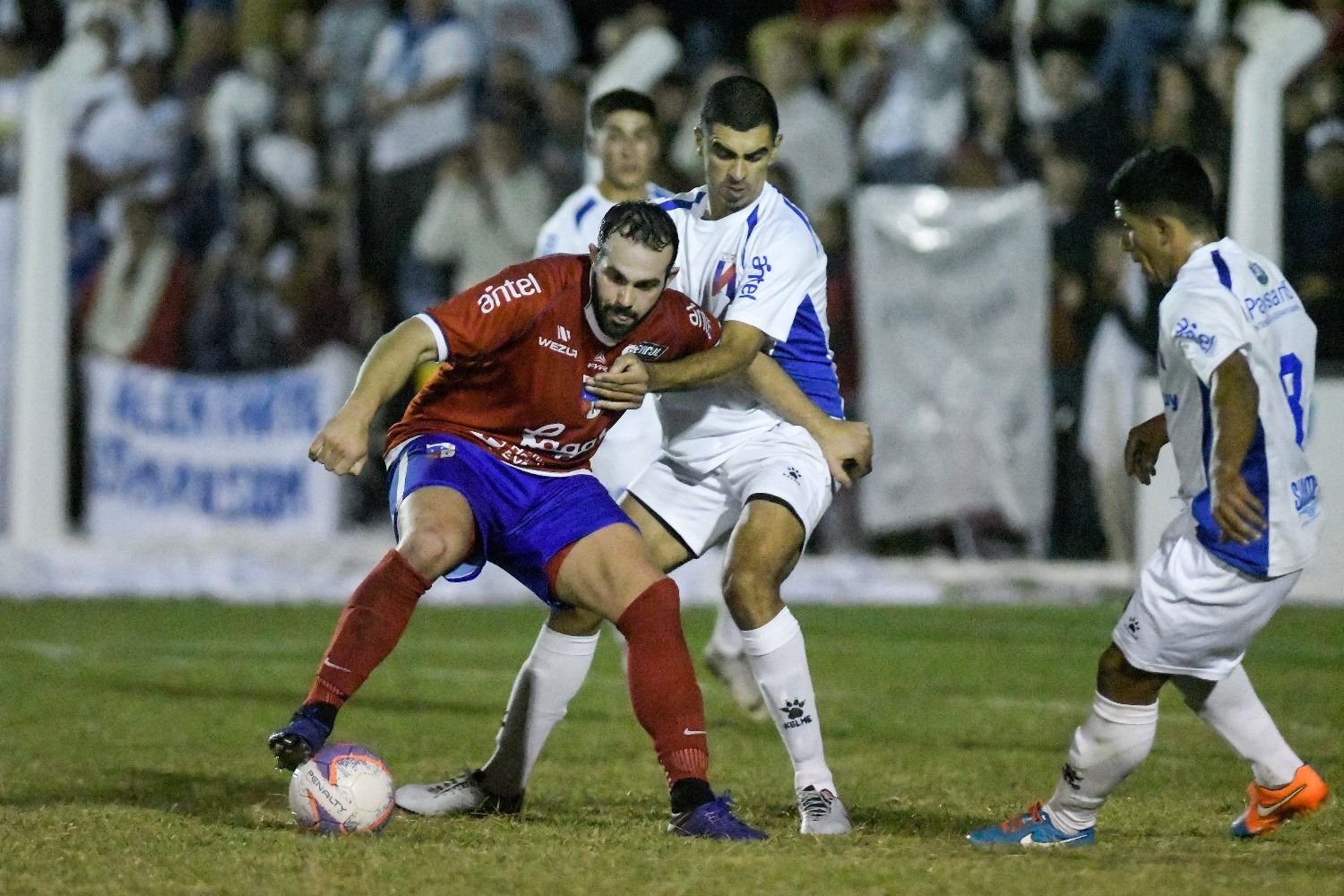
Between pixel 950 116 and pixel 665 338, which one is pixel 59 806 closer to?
pixel 665 338

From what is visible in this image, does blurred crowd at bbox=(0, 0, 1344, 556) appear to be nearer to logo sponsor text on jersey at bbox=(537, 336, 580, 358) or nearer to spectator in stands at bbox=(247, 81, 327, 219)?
spectator in stands at bbox=(247, 81, 327, 219)

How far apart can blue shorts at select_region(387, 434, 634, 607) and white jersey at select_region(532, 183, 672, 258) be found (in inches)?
90.5

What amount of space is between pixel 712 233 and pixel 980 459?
7181 mm

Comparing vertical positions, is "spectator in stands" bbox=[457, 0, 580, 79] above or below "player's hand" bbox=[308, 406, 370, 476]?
above

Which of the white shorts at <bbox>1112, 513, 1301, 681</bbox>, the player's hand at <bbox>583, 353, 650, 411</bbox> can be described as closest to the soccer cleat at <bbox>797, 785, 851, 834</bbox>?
the white shorts at <bbox>1112, 513, 1301, 681</bbox>

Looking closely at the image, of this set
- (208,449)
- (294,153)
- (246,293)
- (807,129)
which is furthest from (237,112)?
(807,129)

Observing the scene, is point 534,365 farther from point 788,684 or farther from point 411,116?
point 411,116

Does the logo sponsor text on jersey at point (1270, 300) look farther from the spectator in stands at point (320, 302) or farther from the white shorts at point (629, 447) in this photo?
the spectator in stands at point (320, 302)

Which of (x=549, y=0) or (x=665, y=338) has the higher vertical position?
(x=549, y=0)

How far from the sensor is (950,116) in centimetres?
1332

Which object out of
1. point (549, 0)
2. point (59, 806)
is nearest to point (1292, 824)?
point (59, 806)

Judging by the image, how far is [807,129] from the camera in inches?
531

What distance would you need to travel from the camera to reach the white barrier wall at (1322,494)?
1136cm

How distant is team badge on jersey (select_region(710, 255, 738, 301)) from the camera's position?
5879 millimetres
